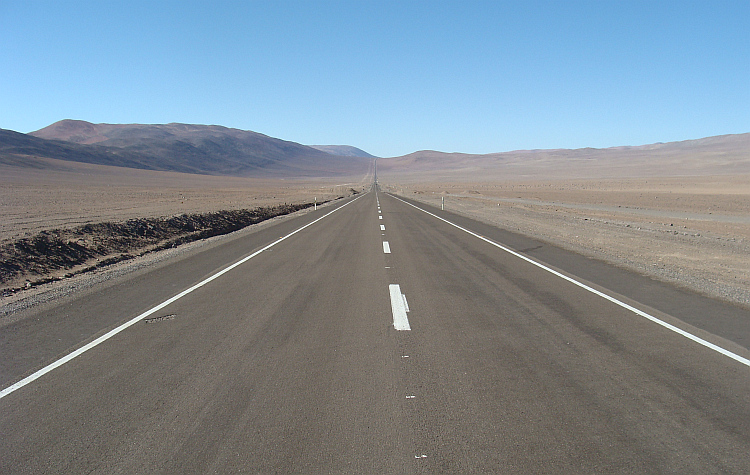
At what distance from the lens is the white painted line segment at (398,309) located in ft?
21.7

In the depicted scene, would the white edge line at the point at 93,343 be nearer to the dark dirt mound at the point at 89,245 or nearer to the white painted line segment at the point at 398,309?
the white painted line segment at the point at 398,309

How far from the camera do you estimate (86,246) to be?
48.4 feet

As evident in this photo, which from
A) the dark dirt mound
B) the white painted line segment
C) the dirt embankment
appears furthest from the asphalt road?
the dark dirt mound

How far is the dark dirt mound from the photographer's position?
11.5 meters

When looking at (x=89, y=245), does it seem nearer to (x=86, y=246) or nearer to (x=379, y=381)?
(x=86, y=246)

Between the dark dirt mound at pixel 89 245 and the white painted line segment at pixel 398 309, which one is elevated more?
the white painted line segment at pixel 398 309

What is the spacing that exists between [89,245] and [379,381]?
13.7m

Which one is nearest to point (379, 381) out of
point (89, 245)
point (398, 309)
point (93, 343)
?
point (398, 309)

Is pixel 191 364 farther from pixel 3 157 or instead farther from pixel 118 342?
Answer: pixel 3 157

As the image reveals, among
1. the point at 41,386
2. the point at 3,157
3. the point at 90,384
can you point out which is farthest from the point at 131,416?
the point at 3,157

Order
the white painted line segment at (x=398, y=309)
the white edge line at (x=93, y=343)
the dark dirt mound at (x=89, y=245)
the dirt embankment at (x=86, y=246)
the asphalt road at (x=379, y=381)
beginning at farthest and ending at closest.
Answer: the dark dirt mound at (x=89, y=245), the dirt embankment at (x=86, y=246), the white painted line segment at (x=398, y=309), the white edge line at (x=93, y=343), the asphalt road at (x=379, y=381)

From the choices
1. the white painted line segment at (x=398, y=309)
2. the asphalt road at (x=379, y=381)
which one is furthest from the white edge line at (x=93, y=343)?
the white painted line segment at (x=398, y=309)

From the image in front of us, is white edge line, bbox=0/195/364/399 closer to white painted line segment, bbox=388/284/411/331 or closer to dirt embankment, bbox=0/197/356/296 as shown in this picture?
white painted line segment, bbox=388/284/411/331

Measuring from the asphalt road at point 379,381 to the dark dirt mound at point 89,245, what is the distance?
161 inches
